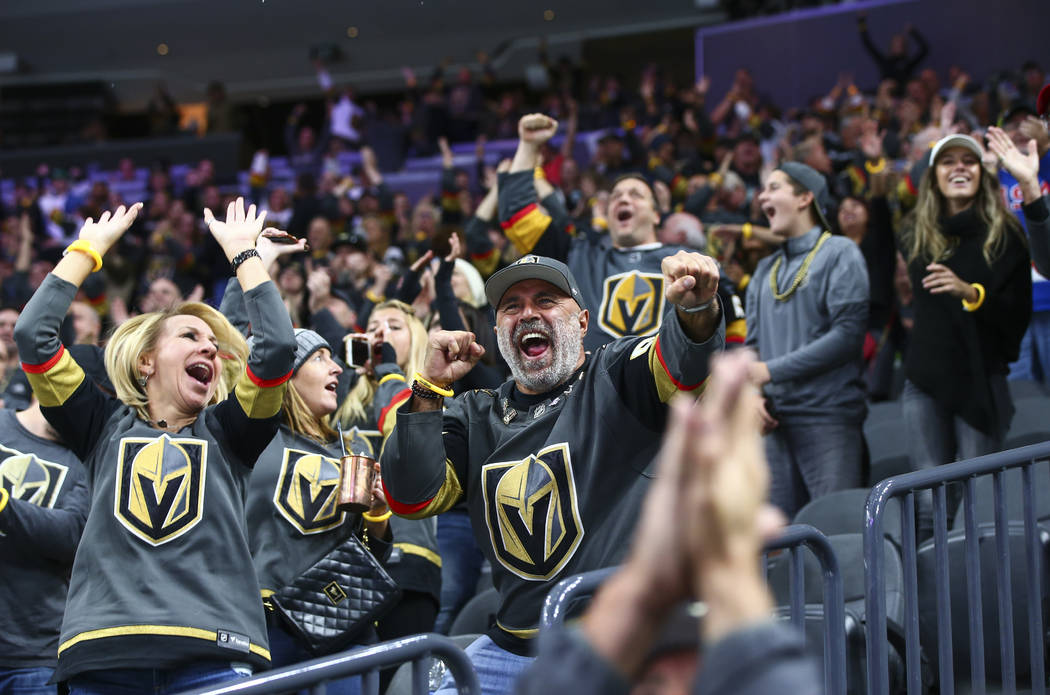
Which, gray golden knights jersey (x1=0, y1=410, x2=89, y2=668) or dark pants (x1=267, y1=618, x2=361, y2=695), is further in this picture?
dark pants (x1=267, y1=618, x2=361, y2=695)

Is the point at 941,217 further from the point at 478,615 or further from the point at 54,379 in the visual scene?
the point at 54,379

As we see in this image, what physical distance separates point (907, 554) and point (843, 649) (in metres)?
0.28

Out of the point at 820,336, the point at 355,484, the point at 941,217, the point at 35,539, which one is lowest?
the point at 35,539

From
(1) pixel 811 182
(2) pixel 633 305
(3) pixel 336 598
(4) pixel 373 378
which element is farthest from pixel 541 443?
(1) pixel 811 182

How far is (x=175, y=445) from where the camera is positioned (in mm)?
2830

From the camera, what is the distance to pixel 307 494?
3.40m

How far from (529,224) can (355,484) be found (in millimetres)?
2054

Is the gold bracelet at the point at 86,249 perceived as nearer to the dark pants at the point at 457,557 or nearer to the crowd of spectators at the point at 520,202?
the crowd of spectators at the point at 520,202

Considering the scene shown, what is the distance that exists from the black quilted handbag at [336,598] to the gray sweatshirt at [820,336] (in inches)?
77.3

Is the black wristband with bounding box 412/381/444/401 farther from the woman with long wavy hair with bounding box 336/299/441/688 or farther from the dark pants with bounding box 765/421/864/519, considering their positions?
the dark pants with bounding box 765/421/864/519

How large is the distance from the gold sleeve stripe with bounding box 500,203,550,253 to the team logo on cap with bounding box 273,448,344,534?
1.82m

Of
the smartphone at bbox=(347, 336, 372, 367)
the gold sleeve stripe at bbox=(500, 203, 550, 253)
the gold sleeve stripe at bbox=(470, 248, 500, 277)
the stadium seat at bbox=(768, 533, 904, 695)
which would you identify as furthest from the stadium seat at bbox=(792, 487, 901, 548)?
the gold sleeve stripe at bbox=(470, 248, 500, 277)

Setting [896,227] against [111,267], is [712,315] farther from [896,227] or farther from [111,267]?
[111,267]

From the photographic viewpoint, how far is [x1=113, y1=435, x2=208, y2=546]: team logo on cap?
2729 millimetres
